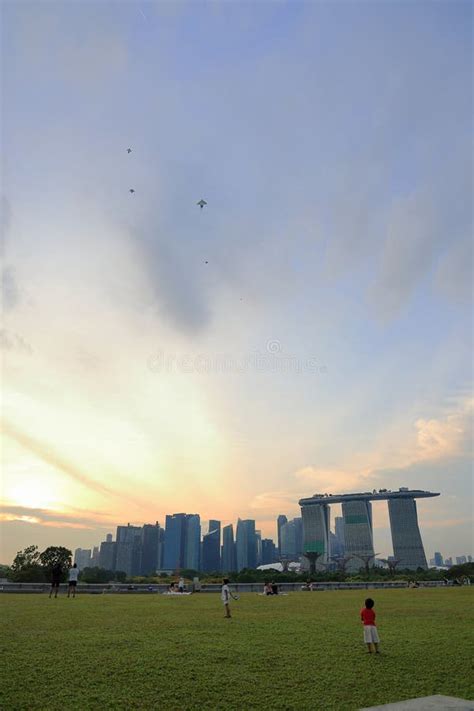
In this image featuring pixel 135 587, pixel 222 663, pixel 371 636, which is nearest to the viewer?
pixel 222 663

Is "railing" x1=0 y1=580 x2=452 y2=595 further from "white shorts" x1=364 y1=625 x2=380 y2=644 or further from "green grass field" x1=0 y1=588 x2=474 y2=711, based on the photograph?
"white shorts" x1=364 y1=625 x2=380 y2=644

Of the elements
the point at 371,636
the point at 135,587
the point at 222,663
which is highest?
the point at 371,636

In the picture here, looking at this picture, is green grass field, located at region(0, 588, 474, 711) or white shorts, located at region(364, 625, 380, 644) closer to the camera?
green grass field, located at region(0, 588, 474, 711)

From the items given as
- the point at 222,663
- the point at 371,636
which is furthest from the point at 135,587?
the point at 222,663

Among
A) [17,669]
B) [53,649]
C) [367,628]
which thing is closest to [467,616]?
→ [367,628]

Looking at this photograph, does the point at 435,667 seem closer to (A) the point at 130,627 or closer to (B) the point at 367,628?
(B) the point at 367,628

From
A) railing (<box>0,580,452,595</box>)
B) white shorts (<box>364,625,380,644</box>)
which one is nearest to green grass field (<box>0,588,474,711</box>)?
white shorts (<box>364,625,380,644</box>)

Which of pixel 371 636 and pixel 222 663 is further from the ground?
pixel 371 636

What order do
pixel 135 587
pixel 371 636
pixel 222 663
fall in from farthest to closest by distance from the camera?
pixel 135 587
pixel 371 636
pixel 222 663

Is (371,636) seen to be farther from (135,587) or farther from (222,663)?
(135,587)

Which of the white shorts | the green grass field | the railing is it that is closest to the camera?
the green grass field
